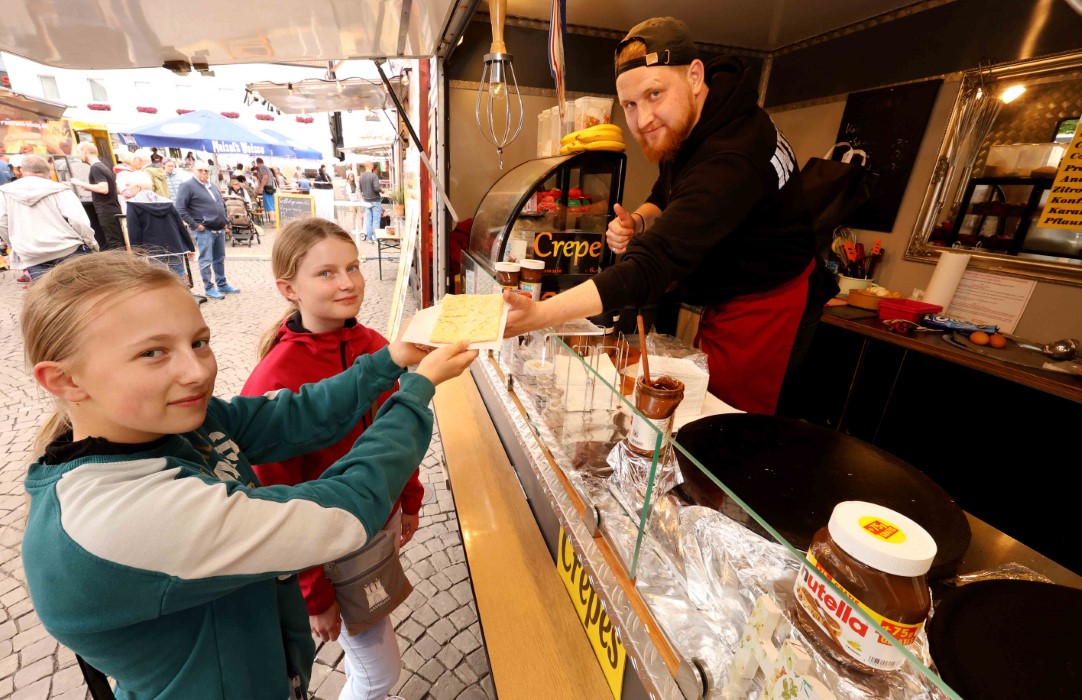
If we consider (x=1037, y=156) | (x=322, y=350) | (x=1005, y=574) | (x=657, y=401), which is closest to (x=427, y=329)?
(x=322, y=350)

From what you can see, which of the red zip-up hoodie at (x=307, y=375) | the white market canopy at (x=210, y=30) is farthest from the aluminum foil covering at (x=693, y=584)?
the white market canopy at (x=210, y=30)

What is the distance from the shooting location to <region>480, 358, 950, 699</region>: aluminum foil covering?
566 millimetres

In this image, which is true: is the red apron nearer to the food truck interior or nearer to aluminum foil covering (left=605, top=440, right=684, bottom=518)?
the food truck interior

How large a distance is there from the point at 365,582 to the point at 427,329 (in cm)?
67

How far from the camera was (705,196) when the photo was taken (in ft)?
4.41

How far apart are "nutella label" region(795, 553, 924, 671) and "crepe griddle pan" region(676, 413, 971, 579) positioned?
0.63 ft

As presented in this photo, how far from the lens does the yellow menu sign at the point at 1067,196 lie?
2.37m

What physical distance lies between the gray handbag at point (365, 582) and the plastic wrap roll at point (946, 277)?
3.66 m

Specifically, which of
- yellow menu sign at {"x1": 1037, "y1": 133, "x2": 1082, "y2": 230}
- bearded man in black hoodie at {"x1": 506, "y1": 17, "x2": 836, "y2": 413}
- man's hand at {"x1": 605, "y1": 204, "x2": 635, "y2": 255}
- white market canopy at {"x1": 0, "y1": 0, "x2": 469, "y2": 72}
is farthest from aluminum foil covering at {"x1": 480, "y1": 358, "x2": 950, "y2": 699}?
yellow menu sign at {"x1": 1037, "y1": 133, "x2": 1082, "y2": 230}

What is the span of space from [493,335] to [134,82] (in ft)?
80.8

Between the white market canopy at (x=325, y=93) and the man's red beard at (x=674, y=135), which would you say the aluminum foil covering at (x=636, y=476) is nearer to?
the man's red beard at (x=674, y=135)

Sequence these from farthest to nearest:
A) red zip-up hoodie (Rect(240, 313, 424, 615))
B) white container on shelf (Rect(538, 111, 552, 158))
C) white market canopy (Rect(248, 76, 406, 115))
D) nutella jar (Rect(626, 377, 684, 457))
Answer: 1. white market canopy (Rect(248, 76, 406, 115))
2. white container on shelf (Rect(538, 111, 552, 158))
3. red zip-up hoodie (Rect(240, 313, 424, 615))
4. nutella jar (Rect(626, 377, 684, 457))

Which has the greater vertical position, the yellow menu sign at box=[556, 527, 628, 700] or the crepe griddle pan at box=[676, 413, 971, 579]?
the crepe griddle pan at box=[676, 413, 971, 579]

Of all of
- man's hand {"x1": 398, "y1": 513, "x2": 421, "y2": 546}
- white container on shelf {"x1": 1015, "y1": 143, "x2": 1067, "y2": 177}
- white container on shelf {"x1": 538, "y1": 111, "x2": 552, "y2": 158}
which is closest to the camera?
man's hand {"x1": 398, "y1": 513, "x2": 421, "y2": 546}
